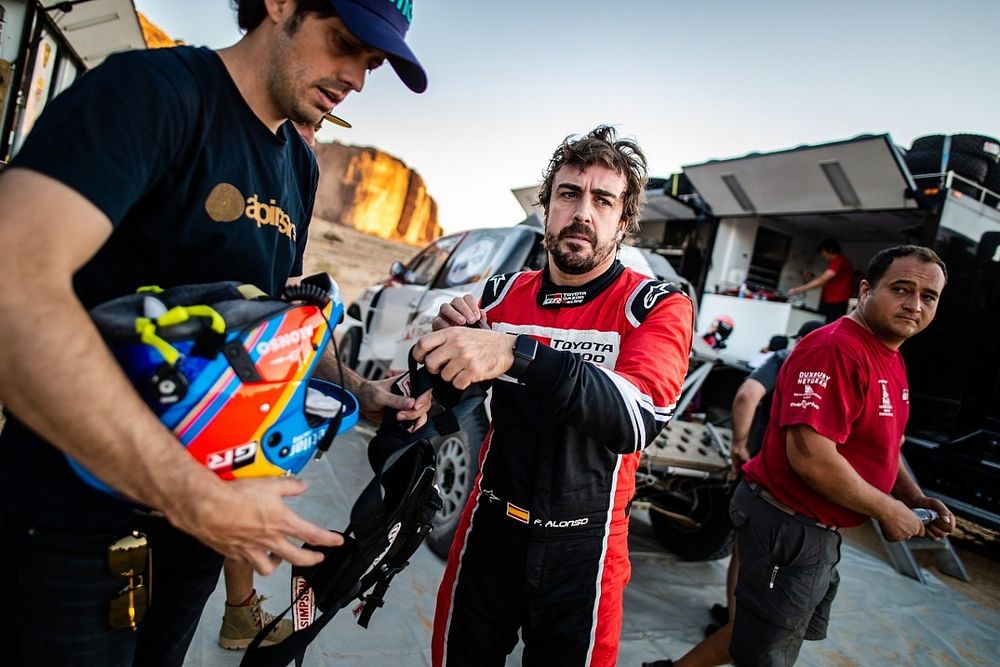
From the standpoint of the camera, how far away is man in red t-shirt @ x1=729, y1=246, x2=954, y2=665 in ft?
7.41

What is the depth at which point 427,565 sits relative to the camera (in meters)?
3.49

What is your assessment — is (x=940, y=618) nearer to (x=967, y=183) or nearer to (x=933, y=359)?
(x=933, y=359)

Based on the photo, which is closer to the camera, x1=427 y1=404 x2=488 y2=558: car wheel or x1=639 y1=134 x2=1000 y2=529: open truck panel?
x1=427 y1=404 x2=488 y2=558: car wheel

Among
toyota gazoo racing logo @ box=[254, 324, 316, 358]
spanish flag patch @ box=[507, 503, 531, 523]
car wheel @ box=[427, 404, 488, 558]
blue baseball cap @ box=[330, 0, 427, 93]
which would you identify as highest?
blue baseball cap @ box=[330, 0, 427, 93]

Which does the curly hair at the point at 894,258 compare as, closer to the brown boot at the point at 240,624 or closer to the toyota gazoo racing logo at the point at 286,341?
the toyota gazoo racing logo at the point at 286,341

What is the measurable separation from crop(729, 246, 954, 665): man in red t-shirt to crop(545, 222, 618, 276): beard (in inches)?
46.5

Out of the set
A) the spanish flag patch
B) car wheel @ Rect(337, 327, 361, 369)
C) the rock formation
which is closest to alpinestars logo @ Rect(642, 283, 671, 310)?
the spanish flag patch

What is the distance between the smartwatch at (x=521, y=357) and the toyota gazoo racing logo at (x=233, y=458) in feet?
1.97

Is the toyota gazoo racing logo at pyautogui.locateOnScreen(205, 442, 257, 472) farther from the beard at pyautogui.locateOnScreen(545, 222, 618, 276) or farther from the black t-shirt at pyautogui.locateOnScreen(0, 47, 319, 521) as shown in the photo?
the beard at pyautogui.locateOnScreen(545, 222, 618, 276)

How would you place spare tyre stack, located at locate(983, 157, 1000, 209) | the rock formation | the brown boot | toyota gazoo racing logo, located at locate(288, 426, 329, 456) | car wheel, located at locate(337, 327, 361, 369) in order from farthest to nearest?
the rock formation → car wheel, located at locate(337, 327, 361, 369) → spare tyre stack, located at locate(983, 157, 1000, 209) → the brown boot → toyota gazoo racing logo, located at locate(288, 426, 329, 456)

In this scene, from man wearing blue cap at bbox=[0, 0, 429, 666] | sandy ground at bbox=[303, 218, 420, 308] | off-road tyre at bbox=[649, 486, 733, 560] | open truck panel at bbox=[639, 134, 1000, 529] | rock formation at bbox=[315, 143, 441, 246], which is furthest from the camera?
rock formation at bbox=[315, 143, 441, 246]

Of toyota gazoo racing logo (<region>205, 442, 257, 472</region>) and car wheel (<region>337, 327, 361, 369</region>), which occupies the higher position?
toyota gazoo racing logo (<region>205, 442, 257, 472</region>)

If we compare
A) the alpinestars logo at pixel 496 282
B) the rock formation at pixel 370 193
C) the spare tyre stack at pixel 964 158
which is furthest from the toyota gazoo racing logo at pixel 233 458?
the rock formation at pixel 370 193

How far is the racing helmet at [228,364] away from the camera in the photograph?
818 millimetres
